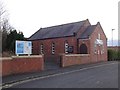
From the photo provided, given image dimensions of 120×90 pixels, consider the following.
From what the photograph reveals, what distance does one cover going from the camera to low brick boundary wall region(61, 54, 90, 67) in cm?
3482

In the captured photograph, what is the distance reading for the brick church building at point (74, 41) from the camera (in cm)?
4662

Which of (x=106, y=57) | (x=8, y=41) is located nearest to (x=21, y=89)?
(x=8, y=41)

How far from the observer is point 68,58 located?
36.2 metres

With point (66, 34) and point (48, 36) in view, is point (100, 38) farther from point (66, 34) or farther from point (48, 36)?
point (48, 36)

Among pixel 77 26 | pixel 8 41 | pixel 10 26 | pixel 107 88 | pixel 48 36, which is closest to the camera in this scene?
pixel 107 88

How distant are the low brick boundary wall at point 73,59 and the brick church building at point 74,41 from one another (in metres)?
3.66

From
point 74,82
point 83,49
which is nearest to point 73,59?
point 83,49

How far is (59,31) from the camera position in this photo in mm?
51531

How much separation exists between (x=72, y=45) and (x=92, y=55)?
378 centimetres

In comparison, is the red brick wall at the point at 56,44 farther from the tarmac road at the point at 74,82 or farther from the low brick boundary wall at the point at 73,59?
the tarmac road at the point at 74,82

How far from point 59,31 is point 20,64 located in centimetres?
2578

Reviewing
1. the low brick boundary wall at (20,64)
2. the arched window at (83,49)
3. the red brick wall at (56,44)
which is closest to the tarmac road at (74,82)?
the low brick boundary wall at (20,64)

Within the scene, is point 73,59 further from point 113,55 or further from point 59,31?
point 113,55

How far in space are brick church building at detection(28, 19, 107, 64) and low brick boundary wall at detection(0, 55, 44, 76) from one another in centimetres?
1511
